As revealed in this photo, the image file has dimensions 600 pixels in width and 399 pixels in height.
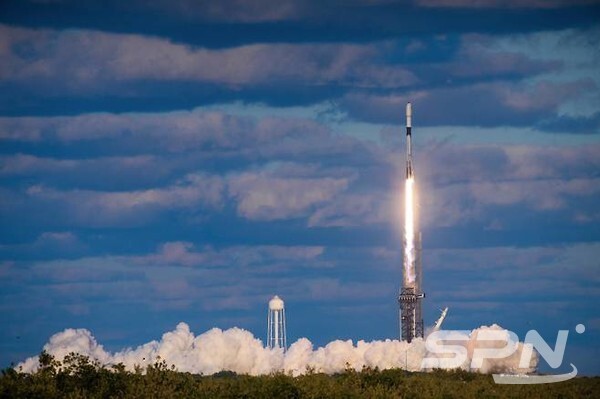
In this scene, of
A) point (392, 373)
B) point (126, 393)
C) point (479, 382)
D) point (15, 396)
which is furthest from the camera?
point (479, 382)

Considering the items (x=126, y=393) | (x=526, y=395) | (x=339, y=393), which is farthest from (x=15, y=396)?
(x=526, y=395)

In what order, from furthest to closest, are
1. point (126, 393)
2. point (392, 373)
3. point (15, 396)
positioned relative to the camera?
1. point (392, 373)
2. point (126, 393)
3. point (15, 396)

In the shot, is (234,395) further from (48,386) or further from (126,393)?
(48,386)

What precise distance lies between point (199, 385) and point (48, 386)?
69.6 ft

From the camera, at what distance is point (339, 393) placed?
13088 cm

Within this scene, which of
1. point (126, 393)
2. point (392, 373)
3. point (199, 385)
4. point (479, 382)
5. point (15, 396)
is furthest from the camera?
point (479, 382)

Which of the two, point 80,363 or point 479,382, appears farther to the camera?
point 479,382

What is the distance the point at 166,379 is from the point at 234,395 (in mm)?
7160

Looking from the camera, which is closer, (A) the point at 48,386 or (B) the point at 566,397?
(A) the point at 48,386

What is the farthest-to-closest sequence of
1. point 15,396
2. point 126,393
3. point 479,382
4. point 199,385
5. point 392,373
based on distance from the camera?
point 479,382 < point 392,373 < point 199,385 < point 126,393 < point 15,396

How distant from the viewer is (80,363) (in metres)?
135

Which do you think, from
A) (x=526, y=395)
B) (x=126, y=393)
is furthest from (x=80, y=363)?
(x=526, y=395)

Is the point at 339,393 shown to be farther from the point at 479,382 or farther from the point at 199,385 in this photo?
the point at 479,382

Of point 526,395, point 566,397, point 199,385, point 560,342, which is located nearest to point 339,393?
point 199,385
